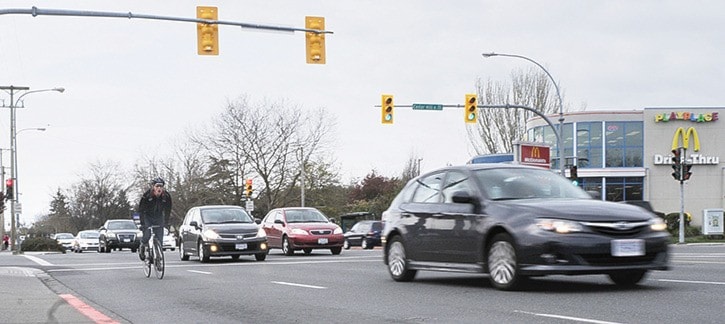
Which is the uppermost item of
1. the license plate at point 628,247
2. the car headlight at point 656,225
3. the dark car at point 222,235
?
the car headlight at point 656,225

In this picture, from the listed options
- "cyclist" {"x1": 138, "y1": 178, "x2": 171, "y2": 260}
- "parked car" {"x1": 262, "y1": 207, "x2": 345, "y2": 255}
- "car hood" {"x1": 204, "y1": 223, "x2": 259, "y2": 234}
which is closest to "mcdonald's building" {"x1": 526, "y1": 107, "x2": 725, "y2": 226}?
"parked car" {"x1": 262, "y1": 207, "x2": 345, "y2": 255}

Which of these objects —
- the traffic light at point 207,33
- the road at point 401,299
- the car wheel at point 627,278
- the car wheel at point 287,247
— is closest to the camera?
the road at point 401,299

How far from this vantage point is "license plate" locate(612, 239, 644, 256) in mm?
10875

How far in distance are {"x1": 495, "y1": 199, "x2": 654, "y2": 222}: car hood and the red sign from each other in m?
20.9

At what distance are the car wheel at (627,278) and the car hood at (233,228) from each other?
13.5 m

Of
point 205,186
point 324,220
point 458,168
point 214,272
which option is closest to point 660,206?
point 205,186

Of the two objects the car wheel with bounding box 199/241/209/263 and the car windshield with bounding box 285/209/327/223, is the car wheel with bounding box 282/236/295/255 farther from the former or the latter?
the car wheel with bounding box 199/241/209/263

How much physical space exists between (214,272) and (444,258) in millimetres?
7115

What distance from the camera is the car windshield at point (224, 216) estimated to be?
25.0 meters

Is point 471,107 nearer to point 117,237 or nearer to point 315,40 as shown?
point 315,40

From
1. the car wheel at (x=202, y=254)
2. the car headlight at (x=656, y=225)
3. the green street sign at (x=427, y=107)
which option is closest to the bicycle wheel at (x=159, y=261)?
the car wheel at (x=202, y=254)

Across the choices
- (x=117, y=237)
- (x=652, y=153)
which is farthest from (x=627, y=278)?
(x=652, y=153)

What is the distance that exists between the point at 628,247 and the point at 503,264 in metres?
1.48

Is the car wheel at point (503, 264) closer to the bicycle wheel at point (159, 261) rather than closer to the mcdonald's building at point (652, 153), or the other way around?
the bicycle wheel at point (159, 261)
